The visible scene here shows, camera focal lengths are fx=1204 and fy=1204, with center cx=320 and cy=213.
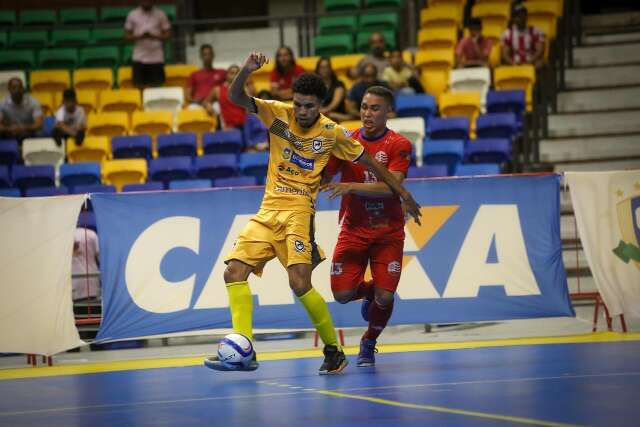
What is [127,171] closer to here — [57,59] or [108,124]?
[108,124]

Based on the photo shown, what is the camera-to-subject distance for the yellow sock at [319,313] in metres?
9.01

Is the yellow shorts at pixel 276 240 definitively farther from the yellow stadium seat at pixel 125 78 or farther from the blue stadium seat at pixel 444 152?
the yellow stadium seat at pixel 125 78

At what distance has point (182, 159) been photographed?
17.1 m

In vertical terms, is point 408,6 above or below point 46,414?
above

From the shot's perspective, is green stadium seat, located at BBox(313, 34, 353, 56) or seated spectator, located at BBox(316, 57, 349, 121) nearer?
seated spectator, located at BBox(316, 57, 349, 121)

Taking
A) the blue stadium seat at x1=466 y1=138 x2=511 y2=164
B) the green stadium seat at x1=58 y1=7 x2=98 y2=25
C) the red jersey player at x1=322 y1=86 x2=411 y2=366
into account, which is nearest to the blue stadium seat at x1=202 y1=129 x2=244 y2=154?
the blue stadium seat at x1=466 y1=138 x2=511 y2=164

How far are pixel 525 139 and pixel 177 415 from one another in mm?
11185

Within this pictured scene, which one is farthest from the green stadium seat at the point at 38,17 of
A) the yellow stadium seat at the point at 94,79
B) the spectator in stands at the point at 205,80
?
the spectator in stands at the point at 205,80

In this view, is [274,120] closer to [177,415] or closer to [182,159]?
[177,415]

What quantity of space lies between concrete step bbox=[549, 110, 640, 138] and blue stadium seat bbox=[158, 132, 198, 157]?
18.0 ft

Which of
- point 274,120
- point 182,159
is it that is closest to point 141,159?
point 182,159

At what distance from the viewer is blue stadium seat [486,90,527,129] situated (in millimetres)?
17906

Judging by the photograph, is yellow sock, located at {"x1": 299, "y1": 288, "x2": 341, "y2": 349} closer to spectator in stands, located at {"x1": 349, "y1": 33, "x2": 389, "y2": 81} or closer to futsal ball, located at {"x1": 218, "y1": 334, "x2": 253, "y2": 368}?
futsal ball, located at {"x1": 218, "y1": 334, "x2": 253, "y2": 368}

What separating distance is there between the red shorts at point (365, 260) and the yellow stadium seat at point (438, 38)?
11.5m
